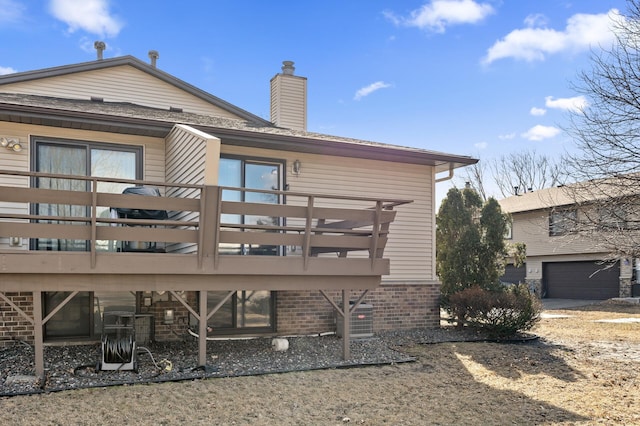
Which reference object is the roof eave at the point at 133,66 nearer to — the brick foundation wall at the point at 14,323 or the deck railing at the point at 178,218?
the deck railing at the point at 178,218

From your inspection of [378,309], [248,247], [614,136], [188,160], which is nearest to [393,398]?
[248,247]

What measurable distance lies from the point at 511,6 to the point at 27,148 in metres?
10.8

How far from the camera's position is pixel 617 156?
1017 cm

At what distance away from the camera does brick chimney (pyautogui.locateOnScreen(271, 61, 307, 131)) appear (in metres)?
12.7

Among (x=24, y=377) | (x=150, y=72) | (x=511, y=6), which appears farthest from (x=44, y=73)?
(x=511, y=6)

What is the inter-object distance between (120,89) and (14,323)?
6.15 meters

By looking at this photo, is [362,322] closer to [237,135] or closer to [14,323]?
[237,135]

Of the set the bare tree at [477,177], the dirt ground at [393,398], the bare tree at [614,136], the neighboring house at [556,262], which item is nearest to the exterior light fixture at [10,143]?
the dirt ground at [393,398]

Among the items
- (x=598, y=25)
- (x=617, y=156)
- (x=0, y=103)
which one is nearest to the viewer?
(x=0, y=103)

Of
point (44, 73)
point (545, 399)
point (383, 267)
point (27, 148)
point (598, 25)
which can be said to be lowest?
point (545, 399)

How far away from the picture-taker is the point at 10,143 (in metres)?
8.28

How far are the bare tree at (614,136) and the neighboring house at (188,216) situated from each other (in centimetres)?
248

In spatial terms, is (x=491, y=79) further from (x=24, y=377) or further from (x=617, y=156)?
(x=24, y=377)

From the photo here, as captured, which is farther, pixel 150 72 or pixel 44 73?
pixel 150 72
